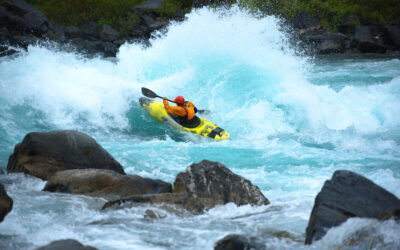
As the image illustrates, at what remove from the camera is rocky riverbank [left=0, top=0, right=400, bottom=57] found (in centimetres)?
2048

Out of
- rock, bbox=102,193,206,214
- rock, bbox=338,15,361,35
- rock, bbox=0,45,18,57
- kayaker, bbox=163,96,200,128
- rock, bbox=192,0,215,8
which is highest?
rock, bbox=192,0,215,8

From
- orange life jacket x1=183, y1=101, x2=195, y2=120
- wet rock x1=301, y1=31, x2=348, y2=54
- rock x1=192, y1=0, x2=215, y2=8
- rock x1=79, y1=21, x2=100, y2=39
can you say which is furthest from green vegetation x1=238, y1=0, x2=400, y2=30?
orange life jacket x1=183, y1=101, x2=195, y2=120

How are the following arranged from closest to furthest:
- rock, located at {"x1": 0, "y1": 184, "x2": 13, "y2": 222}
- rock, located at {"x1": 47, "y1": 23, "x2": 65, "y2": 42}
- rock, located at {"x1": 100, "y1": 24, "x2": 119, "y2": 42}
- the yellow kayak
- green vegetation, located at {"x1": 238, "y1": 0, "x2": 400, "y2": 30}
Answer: rock, located at {"x1": 0, "y1": 184, "x2": 13, "y2": 222} < the yellow kayak < rock, located at {"x1": 47, "y1": 23, "x2": 65, "y2": 42} < rock, located at {"x1": 100, "y1": 24, "x2": 119, "y2": 42} < green vegetation, located at {"x1": 238, "y1": 0, "x2": 400, "y2": 30}

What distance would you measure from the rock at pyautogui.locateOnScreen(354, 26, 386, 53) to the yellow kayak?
47.8 ft

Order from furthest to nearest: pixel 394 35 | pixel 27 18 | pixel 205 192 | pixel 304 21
A: pixel 304 21
pixel 27 18
pixel 394 35
pixel 205 192

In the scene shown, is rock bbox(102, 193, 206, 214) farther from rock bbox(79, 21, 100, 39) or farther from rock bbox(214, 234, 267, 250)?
rock bbox(79, 21, 100, 39)

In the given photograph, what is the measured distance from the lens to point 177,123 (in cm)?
899

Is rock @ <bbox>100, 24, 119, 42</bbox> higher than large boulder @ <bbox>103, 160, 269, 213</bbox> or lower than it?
higher

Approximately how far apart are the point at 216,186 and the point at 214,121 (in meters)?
5.60

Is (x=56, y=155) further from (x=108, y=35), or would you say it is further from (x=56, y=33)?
(x=108, y=35)

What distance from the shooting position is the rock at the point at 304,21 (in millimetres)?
25656

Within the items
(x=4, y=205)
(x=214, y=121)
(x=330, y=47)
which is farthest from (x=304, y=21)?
(x=4, y=205)

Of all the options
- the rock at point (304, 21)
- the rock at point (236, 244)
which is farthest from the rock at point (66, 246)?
the rock at point (304, 21)

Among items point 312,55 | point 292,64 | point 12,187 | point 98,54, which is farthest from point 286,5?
A: point 12,187
